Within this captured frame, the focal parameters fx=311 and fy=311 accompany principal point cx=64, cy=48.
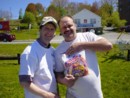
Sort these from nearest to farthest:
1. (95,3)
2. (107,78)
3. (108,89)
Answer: (108,89) < (107,78) < (95,3)

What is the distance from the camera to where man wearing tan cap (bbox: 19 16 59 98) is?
362 cm

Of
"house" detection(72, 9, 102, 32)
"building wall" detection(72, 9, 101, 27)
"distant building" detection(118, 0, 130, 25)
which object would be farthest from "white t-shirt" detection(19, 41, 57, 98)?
"distant building" detection(118, 0, 130, 25)

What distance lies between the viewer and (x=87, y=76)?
387cm

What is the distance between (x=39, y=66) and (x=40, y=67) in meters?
0.02

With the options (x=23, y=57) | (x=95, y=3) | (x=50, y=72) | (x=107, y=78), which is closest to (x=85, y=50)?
(x=50, y=72)

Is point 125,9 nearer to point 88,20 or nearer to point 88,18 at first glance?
point 88,18

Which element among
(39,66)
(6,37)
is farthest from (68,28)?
(6,37)

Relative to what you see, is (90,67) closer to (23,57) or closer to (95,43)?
(95,43)

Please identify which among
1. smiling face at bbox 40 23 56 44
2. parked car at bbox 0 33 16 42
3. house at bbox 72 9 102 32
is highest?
smiling face at bbox 40 23 56 44

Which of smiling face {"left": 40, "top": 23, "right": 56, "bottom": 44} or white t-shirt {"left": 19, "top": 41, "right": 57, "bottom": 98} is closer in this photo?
white t-shirt {"left": 19, "top": 41, "right": 57, "bottom": 98}

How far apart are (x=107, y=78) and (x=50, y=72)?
298 inches

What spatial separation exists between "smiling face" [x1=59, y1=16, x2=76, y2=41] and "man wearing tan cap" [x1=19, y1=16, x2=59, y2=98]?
12 cm

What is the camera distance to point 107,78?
11.1m

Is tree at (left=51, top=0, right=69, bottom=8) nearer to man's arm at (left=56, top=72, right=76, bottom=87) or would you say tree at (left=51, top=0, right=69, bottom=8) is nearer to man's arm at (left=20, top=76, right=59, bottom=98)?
man's arm at (left=56, top=72, right=76, bottom=87)
